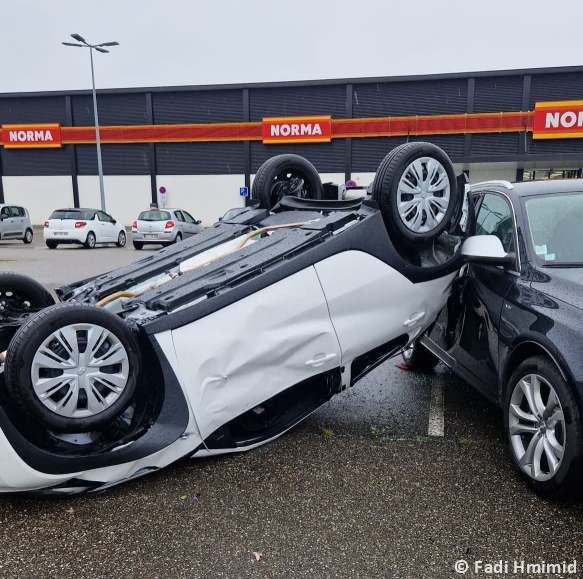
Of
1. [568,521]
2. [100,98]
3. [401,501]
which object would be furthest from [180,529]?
[100,98]

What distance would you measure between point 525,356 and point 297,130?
99.7 ft

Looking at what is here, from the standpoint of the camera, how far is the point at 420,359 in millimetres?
5008

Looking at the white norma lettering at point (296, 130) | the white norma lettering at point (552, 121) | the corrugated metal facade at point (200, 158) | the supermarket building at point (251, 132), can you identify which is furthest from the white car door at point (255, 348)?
the corrugated metal facade at point (200, 158)

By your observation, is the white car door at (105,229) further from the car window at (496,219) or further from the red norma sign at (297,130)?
the car window at (496,219)

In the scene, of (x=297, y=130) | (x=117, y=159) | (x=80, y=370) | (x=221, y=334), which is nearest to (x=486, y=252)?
(x=221, y=334)

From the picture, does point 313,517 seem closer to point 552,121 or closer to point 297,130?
point 297,130

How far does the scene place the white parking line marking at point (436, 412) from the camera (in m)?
3.67

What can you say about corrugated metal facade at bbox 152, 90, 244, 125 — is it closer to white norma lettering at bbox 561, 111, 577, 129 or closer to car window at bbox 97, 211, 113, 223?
car window at bbox 97, 211, 113, 223

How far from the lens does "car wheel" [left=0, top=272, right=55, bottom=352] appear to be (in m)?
3.77

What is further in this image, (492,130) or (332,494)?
(492,130)

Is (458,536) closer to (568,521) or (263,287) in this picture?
(568,521)

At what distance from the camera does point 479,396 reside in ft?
14.2

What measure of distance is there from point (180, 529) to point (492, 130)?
3151 centimetres

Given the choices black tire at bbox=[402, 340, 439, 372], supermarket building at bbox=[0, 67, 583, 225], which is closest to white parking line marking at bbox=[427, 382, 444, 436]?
black tire at bbox=[402, 340, 439, 372]
